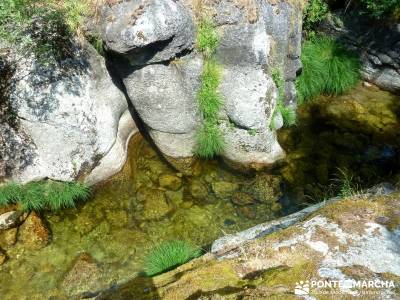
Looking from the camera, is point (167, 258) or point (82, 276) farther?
point (82, 276)

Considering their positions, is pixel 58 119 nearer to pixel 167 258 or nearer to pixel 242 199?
pixel 167 258

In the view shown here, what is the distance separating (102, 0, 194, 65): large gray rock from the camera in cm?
672

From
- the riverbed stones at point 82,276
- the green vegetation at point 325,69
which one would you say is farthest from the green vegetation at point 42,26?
the green vegetation at point 325,69

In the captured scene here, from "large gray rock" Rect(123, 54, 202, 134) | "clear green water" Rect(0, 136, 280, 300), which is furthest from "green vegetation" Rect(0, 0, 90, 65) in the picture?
"clear green water" Rect(0, 136, 280, 300)

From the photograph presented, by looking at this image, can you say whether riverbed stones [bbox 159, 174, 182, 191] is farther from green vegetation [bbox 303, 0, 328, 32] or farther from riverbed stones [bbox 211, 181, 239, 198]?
green vegetation [bbox 303, 0, 328, 32]

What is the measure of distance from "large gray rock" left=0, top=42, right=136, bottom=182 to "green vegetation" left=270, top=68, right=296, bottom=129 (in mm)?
3495

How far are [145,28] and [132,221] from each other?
3.78 meters

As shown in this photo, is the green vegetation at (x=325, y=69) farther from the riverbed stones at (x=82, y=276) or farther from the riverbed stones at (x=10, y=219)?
the riverbed stones at (x=10, y=219)

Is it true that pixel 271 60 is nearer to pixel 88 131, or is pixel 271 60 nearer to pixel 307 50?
pixel 307 50

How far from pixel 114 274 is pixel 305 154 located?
16.3ft

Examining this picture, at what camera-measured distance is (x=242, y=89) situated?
26.6 ft

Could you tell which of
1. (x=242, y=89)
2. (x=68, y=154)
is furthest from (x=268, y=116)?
(x=68, y=154)

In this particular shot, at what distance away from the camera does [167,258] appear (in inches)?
264
